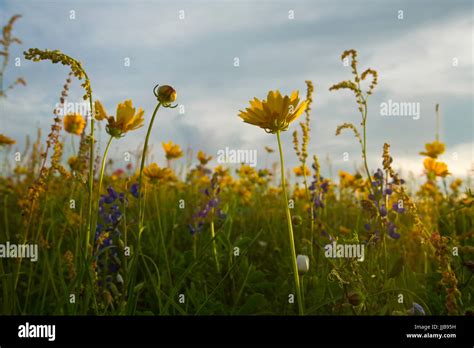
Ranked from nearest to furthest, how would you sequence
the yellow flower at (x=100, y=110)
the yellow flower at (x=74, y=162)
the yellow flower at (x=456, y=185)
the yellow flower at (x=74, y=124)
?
the yellow flower at (x=100, y=110) → the yellow flower at (x=74, y=162) → the yellow flower at (x=74, y=124) → the yellow flower at (x=456, y=185)

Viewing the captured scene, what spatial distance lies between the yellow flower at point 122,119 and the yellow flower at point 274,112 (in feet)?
Result: 1.25

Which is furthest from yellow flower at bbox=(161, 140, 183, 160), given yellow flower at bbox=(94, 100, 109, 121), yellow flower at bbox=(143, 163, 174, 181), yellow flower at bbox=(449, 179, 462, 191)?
yellow flower at bbox=(449, 179, 462, 191)

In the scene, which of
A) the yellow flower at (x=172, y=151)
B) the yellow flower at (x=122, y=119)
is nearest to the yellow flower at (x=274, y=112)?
the yellow flower at (x=122, y=119)

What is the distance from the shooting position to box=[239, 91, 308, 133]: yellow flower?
136 cm

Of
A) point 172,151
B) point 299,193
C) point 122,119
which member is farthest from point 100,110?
point 299,193

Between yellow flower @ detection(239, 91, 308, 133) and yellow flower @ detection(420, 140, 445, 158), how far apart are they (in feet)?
8.61

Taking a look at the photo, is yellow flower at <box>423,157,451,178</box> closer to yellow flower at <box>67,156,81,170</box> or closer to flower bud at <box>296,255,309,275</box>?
flower bud at <box>296,255,309,275</box>

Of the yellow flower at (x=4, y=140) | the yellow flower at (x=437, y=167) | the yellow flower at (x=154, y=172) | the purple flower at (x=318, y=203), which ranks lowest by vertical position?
the purple flower at (x=318, y=203)

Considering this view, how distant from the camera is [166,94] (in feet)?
4.48

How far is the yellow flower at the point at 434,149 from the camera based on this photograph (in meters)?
3.66

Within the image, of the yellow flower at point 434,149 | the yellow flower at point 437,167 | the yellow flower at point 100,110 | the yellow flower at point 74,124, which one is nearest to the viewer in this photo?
the yellow flower at point 100,110

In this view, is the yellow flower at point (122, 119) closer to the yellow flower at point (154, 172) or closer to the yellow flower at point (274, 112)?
the yellow flower at point (274, 112)

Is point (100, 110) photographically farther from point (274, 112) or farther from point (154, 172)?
point (154, 172)
